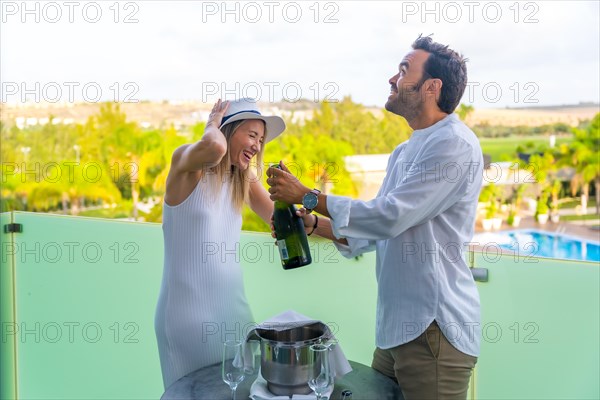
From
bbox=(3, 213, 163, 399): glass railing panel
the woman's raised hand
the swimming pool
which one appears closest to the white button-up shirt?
the woman's raised hand

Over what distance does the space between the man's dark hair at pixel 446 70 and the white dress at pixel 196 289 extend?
58 centimetres

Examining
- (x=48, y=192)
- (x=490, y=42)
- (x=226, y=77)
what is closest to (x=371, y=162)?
(x=226, y=77)

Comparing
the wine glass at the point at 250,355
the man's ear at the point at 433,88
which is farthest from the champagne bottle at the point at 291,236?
the man's ear at the point at 433,88

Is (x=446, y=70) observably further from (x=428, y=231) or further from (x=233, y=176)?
(x=233, y=176)

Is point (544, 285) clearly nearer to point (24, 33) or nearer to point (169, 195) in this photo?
point (169, 195)

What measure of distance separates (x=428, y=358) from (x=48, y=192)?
62.0 feet

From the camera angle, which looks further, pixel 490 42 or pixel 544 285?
pixel 490 42

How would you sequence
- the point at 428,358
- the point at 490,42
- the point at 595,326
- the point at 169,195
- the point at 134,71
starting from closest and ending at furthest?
the point at 428,358 < the point at 169,195 < the point at 595,326 < the point at 134,71 < the point at 490,42

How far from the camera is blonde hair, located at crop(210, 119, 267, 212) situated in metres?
1.60

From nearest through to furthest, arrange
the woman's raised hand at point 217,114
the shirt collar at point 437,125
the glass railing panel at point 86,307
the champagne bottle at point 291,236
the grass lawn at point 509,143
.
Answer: the shirt collar at point 437,125, the woman's raised hand at point 217,114, the champagne bottle at point 291,236, the glass railing panel at point 86,307, the grass lawn at point 509,143

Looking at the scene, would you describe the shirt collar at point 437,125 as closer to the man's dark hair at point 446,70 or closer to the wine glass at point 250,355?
the man's dark hair at point 446,70

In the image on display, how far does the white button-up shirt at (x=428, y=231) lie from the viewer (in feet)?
4.54

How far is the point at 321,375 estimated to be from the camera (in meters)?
1.23

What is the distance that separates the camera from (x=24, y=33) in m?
15.3
